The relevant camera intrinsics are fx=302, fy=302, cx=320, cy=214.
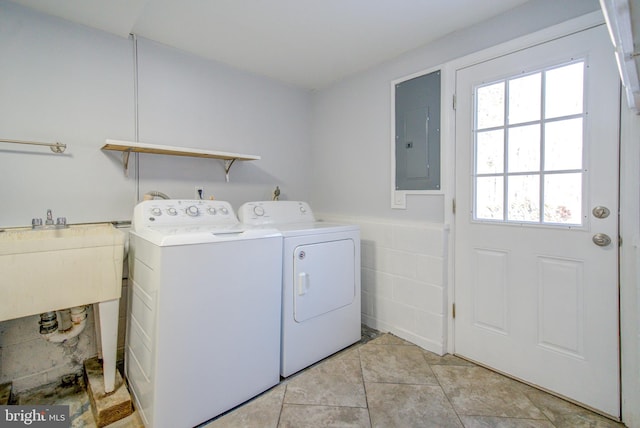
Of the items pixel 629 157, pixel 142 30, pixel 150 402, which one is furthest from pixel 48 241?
pixel 629 157

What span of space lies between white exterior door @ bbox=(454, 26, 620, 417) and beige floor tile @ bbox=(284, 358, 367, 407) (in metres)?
0.78

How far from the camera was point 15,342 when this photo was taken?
5.41ft

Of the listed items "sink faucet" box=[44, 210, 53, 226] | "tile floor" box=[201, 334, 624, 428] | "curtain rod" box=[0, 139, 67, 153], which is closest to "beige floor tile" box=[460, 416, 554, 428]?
"tile floor" box=[201, 334, 624, 428]

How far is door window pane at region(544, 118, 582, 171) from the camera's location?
1525mm

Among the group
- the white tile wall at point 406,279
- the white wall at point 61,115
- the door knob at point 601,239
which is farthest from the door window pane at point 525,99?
the white wall at point 61,115

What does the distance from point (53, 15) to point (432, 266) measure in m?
2.77

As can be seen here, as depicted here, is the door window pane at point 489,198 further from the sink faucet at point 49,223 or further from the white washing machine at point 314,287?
the sink faucet at point 49,223

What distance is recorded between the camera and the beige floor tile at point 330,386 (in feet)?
5.21

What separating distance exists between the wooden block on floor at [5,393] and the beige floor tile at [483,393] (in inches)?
88.7

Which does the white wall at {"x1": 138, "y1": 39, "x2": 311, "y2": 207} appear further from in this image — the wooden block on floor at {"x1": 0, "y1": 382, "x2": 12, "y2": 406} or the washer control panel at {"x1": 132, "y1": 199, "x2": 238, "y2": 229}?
the wooden block on floor at {"x1": 0, "y1": 382, "x2": 12, "y2": 406}

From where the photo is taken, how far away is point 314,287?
1895 mm

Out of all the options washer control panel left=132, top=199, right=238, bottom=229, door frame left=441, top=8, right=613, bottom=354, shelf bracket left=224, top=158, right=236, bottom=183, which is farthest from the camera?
shelf bracket left=224, top=158, right=236, bottom=183

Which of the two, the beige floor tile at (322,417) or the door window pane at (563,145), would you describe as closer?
the beige floor tile at (322,417)

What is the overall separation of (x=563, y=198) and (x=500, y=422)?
1154 mm
